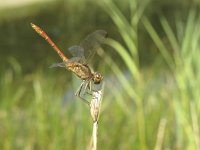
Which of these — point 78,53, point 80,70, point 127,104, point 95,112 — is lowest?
point 95,112

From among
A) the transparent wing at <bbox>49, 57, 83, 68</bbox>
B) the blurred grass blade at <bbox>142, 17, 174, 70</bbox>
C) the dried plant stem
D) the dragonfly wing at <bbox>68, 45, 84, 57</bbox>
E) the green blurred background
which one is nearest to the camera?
the dried plant stem

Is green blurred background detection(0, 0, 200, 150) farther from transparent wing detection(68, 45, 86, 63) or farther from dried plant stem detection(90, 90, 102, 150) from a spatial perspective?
dried plant stem detection(90, 90, 102, 150)

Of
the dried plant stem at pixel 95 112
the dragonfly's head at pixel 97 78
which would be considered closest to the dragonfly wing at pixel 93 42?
→ the dragonfly's head at pixel 97 78

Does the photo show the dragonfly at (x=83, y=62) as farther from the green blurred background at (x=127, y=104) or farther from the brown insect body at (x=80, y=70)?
the green blurred background at (x=127, y=104)

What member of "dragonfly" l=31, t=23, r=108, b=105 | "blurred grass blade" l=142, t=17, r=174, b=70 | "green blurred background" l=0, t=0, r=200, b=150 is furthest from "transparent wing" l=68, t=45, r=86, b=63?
"blurred grass blade" l=142, t=17, r=174, b=70

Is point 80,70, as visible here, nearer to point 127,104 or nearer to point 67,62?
point 67,62

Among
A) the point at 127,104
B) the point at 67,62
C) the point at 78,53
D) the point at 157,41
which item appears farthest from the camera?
the point at 127,104

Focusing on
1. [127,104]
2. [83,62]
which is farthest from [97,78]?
[127,104]

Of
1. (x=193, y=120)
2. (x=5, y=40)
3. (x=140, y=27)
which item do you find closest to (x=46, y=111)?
(x=193, y=120)
